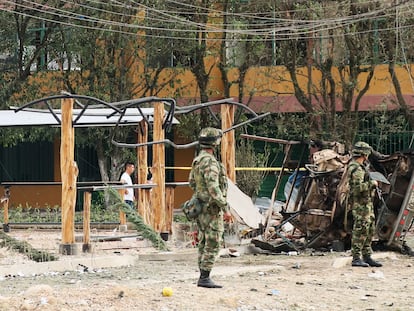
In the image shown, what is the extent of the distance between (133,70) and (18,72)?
3.58m

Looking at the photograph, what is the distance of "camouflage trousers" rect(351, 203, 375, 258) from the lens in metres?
13.3

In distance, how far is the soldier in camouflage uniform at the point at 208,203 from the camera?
33.9 feet

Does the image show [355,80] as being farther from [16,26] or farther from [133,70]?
[16,26]

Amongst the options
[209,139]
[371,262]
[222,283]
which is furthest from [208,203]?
[371,262]

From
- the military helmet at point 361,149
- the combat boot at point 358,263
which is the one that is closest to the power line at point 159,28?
the military helmet at point 361,149

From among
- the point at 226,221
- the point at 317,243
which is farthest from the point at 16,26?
the point at 317,243

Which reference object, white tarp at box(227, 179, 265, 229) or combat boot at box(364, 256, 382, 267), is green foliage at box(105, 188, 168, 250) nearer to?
white tarp at box(227, 179, 265, 229)

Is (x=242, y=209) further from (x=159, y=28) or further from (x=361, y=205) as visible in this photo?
(x=159, y=28)

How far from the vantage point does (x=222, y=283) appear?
448 inches

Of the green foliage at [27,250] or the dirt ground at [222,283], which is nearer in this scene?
the dirt ground at [222,283]

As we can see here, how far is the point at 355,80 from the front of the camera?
27328 mm

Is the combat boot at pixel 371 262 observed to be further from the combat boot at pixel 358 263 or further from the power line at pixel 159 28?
the power line at pixel 159 28

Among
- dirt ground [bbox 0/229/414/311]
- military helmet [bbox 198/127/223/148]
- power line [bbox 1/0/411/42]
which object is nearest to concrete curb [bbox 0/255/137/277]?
dirt ground [bbox 0/229/414/311]

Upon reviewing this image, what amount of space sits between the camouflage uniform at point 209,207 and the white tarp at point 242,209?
5.44 meters
